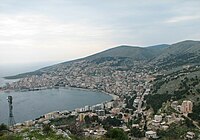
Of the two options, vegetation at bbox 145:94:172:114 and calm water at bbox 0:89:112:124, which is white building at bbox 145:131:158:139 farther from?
calm water at bbox 0:89:112:124

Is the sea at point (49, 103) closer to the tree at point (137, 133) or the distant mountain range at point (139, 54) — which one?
the tree at point (137, 133)

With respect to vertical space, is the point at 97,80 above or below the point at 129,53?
below

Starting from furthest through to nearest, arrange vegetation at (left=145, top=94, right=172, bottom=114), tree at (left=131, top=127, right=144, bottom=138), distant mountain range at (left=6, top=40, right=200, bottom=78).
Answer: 1. distant mountain range at (left=6, top=40, right=200, bottom=78)
2. vegetation at (left=145, top=94, right=172, bottom=114)
3. tree at (left=131, top=127, right=144, bottom=138)

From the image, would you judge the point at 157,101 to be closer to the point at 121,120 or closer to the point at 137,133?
the point at 121,120

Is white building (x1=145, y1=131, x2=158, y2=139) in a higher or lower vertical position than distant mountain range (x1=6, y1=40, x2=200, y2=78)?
lower

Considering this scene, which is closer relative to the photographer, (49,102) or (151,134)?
(151,134)

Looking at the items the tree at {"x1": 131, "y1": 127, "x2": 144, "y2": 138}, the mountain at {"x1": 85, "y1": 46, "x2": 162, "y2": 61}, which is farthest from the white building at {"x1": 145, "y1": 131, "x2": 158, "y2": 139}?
the mountain at {"x1": 85, "y1": 46, "x2": 162, "y2": 61}

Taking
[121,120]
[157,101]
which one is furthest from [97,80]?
[121,120]

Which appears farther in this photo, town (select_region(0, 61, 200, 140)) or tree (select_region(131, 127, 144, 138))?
tree (select_region(131, 127, 144, 138))
